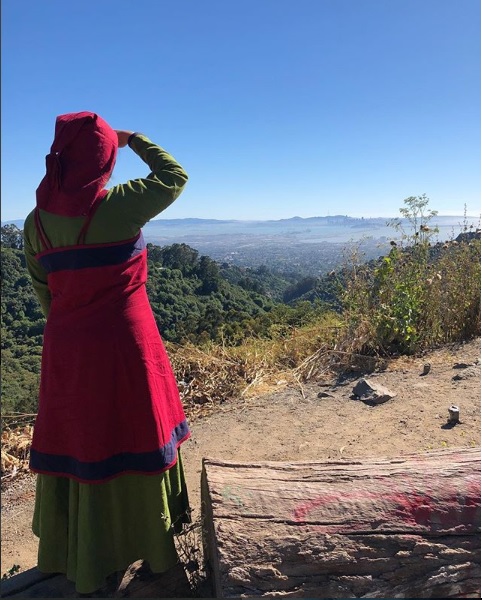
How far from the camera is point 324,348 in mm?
5469

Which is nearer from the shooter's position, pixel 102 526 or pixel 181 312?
pixel 102 526

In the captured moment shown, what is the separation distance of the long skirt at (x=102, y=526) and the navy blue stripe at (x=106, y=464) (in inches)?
1.9

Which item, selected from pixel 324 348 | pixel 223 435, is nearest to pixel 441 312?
pixel 324 348

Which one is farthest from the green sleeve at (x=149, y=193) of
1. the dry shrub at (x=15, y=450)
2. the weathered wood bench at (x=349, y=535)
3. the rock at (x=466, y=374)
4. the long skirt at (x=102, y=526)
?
the rock at (x=466, y=374)

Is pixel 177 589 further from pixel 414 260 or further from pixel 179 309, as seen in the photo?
pixel 179 309

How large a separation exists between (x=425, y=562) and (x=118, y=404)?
125cm

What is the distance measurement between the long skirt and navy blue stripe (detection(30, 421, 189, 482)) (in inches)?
1.9

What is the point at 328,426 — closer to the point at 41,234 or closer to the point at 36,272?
the point at 36,272

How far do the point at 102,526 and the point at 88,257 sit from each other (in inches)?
40.0

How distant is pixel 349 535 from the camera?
5.74ft

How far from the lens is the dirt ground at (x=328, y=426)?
329 centimetres

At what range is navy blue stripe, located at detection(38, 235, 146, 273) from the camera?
1.65 m

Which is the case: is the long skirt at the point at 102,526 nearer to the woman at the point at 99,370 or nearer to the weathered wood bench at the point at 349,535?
the woman at the point at 99,370

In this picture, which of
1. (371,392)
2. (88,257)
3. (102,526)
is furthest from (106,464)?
(371,392)
